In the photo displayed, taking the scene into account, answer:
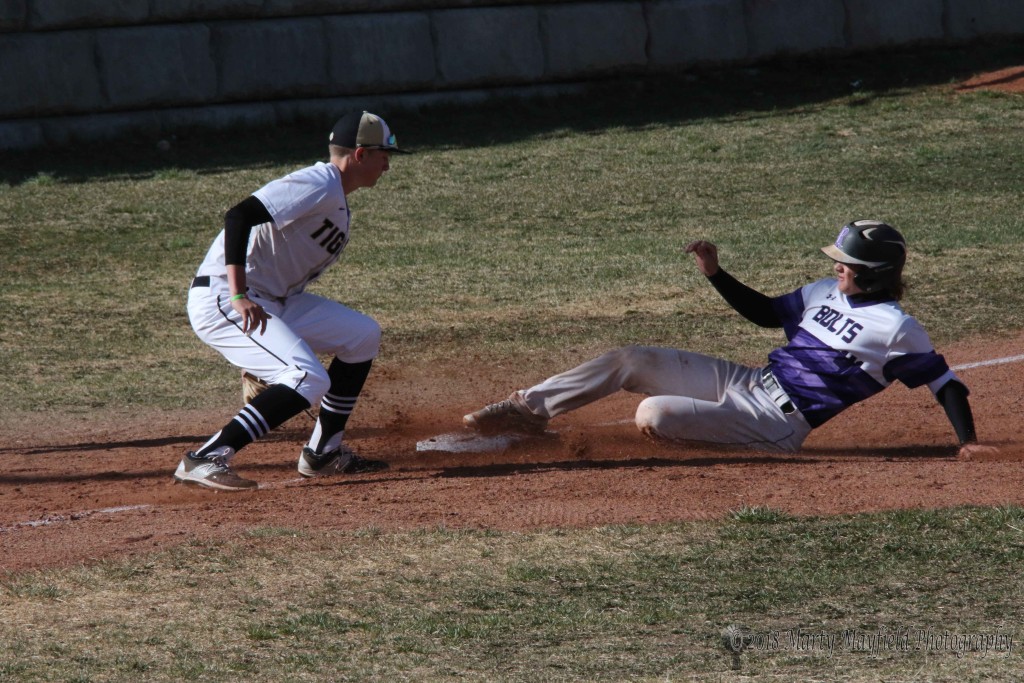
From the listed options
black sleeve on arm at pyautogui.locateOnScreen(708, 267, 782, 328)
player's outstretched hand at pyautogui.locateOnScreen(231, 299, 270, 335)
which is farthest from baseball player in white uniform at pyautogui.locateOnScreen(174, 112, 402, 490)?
black sleeve on arm at pyautogui.locateOnScreen(708, 267, 782, 328)

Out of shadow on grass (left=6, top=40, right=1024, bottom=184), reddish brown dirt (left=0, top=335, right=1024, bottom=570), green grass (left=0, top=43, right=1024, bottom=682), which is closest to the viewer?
green grass (left=0, top=43, right=1024, bottom=682)

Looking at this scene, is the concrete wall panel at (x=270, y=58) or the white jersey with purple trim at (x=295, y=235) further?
the concrete wall panel at (x=270, y=58)

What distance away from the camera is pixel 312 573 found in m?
4.74

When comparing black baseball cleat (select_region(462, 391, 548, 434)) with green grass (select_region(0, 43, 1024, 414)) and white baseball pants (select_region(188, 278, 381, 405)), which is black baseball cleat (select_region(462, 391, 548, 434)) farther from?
green grass (select_region(0, 43, 1024, 414))

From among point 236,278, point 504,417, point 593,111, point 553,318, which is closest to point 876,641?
point 504,417

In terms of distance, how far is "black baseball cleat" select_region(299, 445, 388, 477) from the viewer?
20.5ft

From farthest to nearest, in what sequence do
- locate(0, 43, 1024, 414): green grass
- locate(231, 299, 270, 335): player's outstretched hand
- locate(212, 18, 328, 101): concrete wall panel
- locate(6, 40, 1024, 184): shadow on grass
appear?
locate(212, 18, 328, 101): concrete wall panel, locate(6, 40, 1024, 184): shadow on grass, locate(0, 43, 1024, 414): green grass, locate(231, 299, 270, 335): player's outstretched hand

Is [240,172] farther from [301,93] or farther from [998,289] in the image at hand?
[998,289]

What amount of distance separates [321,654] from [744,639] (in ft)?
4.35

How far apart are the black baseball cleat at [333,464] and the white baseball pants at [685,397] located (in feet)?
2.82

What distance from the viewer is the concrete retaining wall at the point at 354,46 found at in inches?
623

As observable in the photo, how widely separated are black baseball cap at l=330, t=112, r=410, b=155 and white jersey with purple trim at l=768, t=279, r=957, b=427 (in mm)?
2071

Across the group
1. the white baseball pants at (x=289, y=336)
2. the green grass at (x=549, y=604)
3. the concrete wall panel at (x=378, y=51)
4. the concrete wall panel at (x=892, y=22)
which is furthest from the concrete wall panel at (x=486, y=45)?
the green grass at (x=549, y=604)

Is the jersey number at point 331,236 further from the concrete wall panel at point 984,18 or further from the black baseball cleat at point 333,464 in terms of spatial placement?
the concrete wall panel at point 984,18
